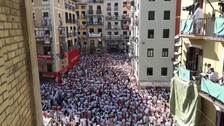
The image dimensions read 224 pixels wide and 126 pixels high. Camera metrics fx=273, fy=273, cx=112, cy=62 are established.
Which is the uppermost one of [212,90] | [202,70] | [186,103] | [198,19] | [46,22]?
[46,22]

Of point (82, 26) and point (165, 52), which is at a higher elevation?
point (82, 26)

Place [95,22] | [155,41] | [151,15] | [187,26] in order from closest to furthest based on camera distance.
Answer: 1. [187,26]
2. [151,15]
3. [155,41]
4. [95,22]

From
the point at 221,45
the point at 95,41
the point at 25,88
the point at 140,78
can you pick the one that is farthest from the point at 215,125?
the point at 95,41

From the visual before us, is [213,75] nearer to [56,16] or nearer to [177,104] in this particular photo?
[177,104]

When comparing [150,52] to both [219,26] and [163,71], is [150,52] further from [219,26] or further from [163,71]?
[219,26]

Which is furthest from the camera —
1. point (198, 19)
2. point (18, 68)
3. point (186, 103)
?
point (186, 103)

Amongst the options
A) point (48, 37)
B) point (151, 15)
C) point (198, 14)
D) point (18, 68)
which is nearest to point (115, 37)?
point (48, 37)

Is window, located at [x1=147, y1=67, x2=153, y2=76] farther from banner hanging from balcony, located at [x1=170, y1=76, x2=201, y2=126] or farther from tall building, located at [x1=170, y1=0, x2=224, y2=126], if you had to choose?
banner hanging from balcony, located at [x1=170, y1=76, x2=201, y2=126]

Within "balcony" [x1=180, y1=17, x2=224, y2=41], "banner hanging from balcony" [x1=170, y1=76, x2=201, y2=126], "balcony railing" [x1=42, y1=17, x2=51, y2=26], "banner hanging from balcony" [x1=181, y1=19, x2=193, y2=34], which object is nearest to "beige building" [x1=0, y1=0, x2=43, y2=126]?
"balcony" [x1=180, y1=17, x2=224, y2=41]
